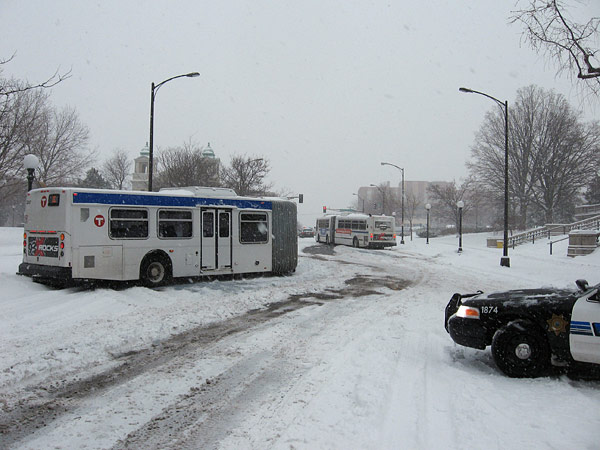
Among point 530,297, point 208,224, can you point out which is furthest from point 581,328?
point 208,224

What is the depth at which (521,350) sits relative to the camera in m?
5.50

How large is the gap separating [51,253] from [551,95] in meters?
57.7

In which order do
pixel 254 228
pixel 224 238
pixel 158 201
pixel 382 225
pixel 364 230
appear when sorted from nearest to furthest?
pixel 158 201
pixel 224 238
pixel 254 228
pixel 382 225
pixel 364 230

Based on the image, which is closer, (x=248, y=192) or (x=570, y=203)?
(x=248, y=192)

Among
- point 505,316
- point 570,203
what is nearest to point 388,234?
point 505,316

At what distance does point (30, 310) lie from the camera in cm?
889

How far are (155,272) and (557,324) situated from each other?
10.6 m

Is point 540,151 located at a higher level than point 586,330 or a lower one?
higher

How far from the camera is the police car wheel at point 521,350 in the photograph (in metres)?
5.45

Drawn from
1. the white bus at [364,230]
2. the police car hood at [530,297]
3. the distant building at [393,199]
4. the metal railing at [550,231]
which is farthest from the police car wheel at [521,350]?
the distant building at [393,199]

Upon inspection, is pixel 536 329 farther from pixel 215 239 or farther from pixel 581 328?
pixel 215 239

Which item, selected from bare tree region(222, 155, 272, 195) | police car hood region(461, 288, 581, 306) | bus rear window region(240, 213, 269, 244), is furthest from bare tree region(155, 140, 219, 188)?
police car hood region(461, 288, 581, 306)

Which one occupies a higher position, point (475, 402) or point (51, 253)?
point (51, 253)

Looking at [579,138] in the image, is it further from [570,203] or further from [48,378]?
[48,378]
